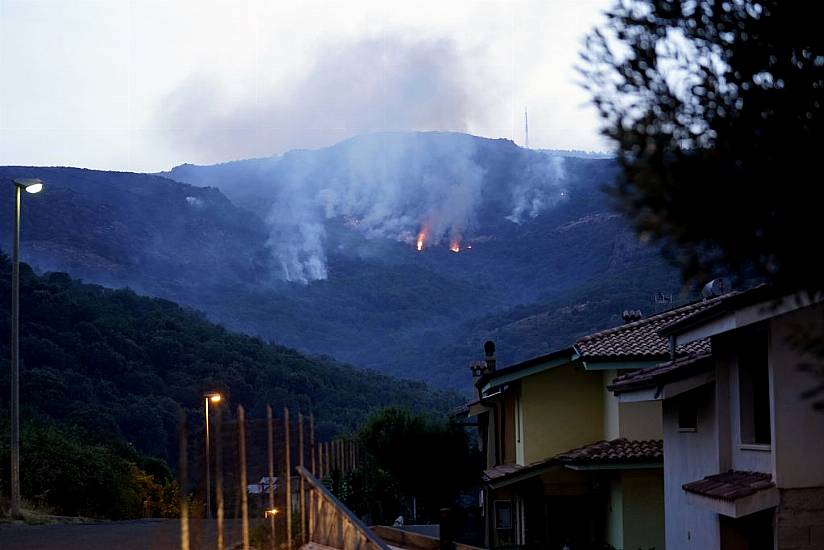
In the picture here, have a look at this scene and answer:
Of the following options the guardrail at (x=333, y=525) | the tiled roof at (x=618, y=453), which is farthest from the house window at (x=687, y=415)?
the tiled roof at (x=618, y=453)

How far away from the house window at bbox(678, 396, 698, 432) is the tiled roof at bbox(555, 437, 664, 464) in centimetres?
781

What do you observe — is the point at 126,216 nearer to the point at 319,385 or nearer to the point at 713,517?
the point at 319,385

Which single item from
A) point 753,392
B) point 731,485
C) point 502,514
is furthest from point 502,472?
point 731,485

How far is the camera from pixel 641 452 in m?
27.4

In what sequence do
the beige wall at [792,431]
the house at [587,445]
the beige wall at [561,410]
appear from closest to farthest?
the beige wall at [792,431]
the house at [587,445]
the beige wall at [561,410]

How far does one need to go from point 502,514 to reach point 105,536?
2051cm

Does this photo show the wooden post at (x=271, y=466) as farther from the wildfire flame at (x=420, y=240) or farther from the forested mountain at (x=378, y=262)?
the wildfire flame at (x=420, y=240)

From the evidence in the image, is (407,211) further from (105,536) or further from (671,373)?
(671,373)

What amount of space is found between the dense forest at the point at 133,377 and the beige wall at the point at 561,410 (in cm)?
1152

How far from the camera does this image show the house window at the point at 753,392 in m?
15.9

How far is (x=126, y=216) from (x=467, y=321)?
132 ft

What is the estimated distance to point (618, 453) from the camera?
90.7ft

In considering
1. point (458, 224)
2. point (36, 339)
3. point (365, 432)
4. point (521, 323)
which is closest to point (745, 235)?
point (365, 432)

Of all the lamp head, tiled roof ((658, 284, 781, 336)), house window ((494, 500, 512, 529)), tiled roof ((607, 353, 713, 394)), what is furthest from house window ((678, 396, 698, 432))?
A: house window ((494, 500, 512, 529))
